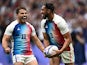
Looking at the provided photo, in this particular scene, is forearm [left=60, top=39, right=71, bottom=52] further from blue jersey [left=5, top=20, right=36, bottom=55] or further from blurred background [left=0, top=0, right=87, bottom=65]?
blurred background [left=0, top=0, right=87, bottom=65]

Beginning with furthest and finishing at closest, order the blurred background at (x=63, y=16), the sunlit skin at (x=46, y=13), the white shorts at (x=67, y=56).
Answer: the blurred background at (x=63, y=16), the white shorts at (x=67, y=56), the sunlit skin at (x=46, y=13)

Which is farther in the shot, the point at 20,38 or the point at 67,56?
the point at 67,56

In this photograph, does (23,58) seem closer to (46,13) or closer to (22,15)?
(22,15)

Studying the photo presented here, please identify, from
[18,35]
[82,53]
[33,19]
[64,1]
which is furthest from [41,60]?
[18,35]

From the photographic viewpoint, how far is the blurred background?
17.9 metres

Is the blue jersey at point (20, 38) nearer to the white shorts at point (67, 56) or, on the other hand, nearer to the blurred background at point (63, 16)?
the white shorts at point (67, 56)

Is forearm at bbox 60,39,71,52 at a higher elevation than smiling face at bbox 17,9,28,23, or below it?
below

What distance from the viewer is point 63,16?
2084 cm

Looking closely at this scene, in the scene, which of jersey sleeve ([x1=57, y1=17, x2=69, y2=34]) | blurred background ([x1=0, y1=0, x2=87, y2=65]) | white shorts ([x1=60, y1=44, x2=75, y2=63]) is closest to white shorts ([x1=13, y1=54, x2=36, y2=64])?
white shorts ([x1=60, y1=44, x2=75, y2=63])

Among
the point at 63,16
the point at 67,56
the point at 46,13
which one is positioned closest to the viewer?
the point at 46,13

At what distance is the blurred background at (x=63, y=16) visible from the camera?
1788cm

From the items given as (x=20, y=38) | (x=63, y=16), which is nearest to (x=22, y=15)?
(x=20, y=38)

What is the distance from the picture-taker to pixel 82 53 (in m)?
17.8

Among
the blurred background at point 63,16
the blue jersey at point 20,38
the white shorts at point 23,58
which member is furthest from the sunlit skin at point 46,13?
the blurred background at point 63,16
